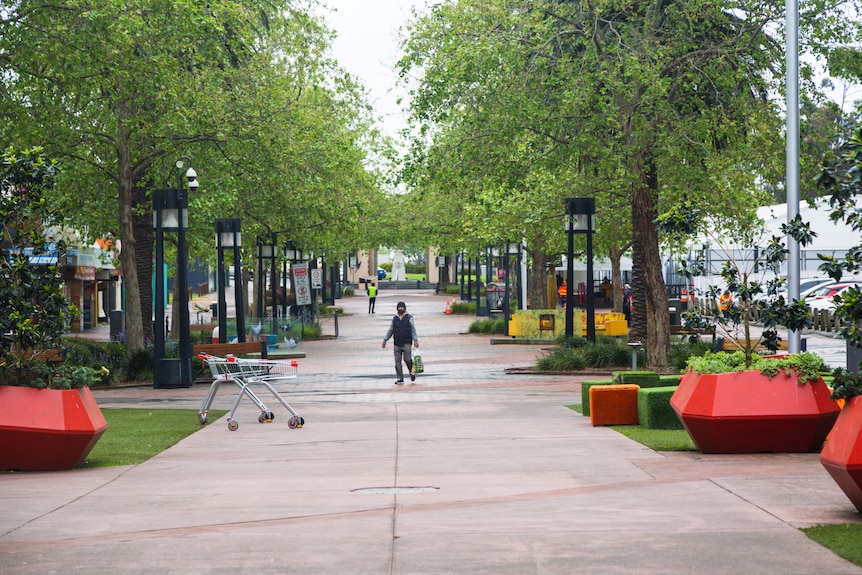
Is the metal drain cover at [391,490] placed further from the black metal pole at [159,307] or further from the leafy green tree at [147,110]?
the leafy green tree at [147,110]

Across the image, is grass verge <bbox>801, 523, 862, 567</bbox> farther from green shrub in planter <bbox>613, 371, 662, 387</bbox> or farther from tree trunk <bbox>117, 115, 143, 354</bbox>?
tree trunk <bbox>117, 115, 143, 354</bbox>

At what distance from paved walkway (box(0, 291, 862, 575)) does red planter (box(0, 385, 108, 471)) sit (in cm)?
28

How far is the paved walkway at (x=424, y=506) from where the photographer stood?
7734mm

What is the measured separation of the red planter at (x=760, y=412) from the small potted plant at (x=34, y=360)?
6135 mm

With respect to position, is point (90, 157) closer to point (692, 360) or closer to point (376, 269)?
point (692, 360)

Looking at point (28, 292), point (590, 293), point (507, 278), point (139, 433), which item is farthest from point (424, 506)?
point (507, 278)

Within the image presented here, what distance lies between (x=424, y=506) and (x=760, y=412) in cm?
424

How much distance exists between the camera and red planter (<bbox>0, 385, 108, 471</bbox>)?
1223cm

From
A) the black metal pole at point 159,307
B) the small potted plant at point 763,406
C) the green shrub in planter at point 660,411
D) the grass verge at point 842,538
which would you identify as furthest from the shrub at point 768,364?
the black metal pole at point 159,307

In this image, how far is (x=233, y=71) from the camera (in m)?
27.7

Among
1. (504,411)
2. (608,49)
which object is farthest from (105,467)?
(608,49)

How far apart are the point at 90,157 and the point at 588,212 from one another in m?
11.5

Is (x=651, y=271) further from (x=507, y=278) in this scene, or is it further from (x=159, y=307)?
(x=507, y=278)

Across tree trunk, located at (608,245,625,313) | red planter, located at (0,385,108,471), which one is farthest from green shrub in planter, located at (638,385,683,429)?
tree trunk, located at (608,245,625,313)
